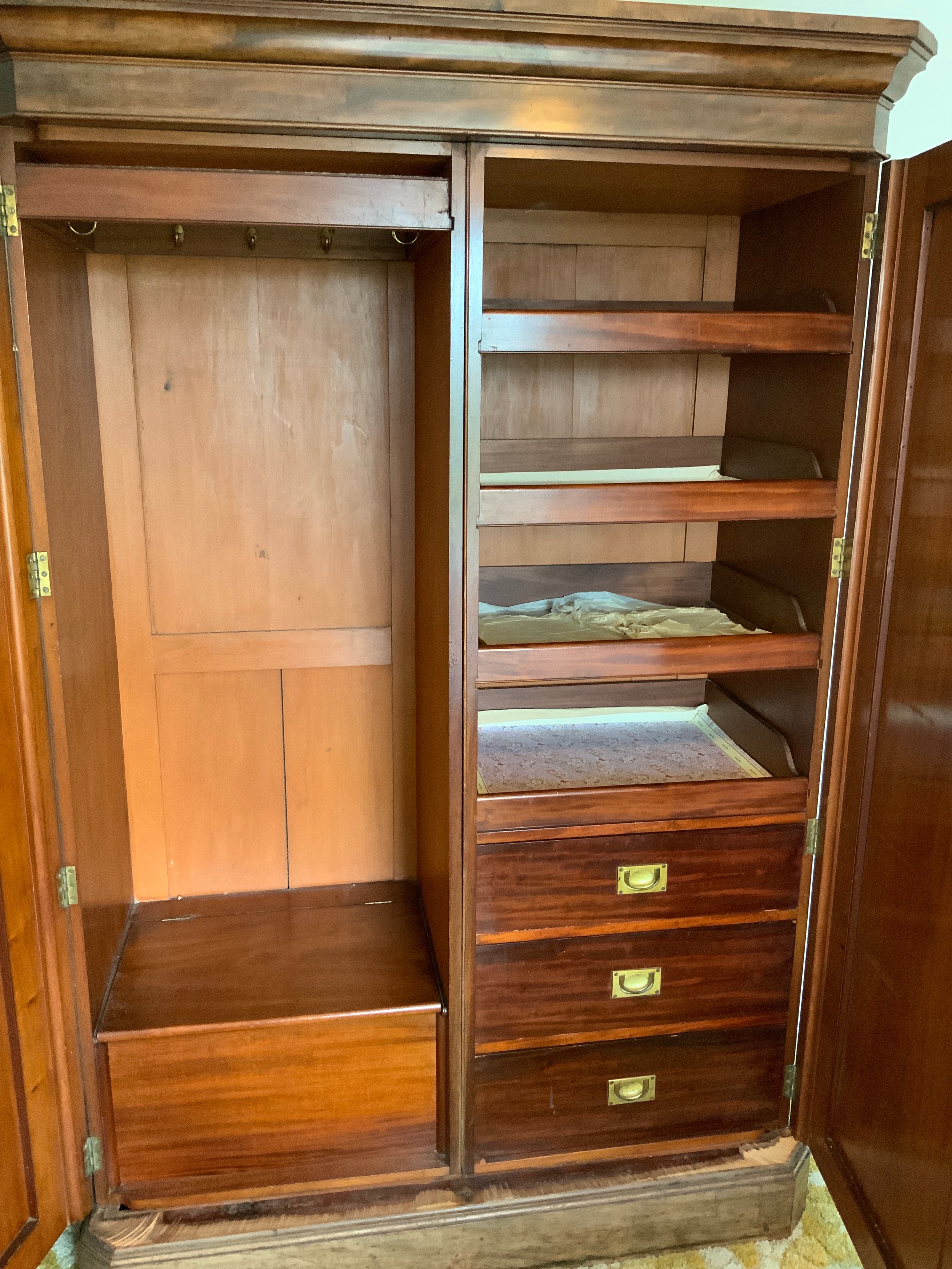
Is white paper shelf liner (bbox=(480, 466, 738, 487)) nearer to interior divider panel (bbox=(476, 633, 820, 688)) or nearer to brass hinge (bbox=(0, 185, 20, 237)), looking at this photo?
interior divider panel (bbox=(476, 633, 820, 688))

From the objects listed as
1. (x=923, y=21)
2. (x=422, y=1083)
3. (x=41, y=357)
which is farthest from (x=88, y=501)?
(x=923, y=21)

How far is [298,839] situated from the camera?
2203 millimetres

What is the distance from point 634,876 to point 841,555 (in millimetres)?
680

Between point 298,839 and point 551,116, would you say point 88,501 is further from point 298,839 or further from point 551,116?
point 551,116

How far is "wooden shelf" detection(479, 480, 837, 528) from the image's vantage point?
1562mm

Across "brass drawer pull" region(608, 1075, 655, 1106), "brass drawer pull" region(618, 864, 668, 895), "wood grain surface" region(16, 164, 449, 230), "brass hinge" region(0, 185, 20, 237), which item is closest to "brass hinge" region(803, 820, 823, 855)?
"brass drawer pull" region(618, 864, 668, 895)

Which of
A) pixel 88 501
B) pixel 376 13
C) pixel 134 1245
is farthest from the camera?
pixel 88 501

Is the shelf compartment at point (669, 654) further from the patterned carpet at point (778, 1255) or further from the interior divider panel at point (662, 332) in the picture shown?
the patterned carpet at point (778, 1255)

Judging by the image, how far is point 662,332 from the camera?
1.54 meters

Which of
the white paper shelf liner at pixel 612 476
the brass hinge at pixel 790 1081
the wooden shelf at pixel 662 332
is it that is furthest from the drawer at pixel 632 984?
the wooden shelf at pixel 662 332

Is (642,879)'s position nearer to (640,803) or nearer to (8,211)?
(640,803)

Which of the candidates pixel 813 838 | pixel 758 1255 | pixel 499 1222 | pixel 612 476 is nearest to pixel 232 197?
pixel 612 476

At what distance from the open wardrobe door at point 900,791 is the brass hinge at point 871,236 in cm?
2

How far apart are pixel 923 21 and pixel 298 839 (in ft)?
7.11
